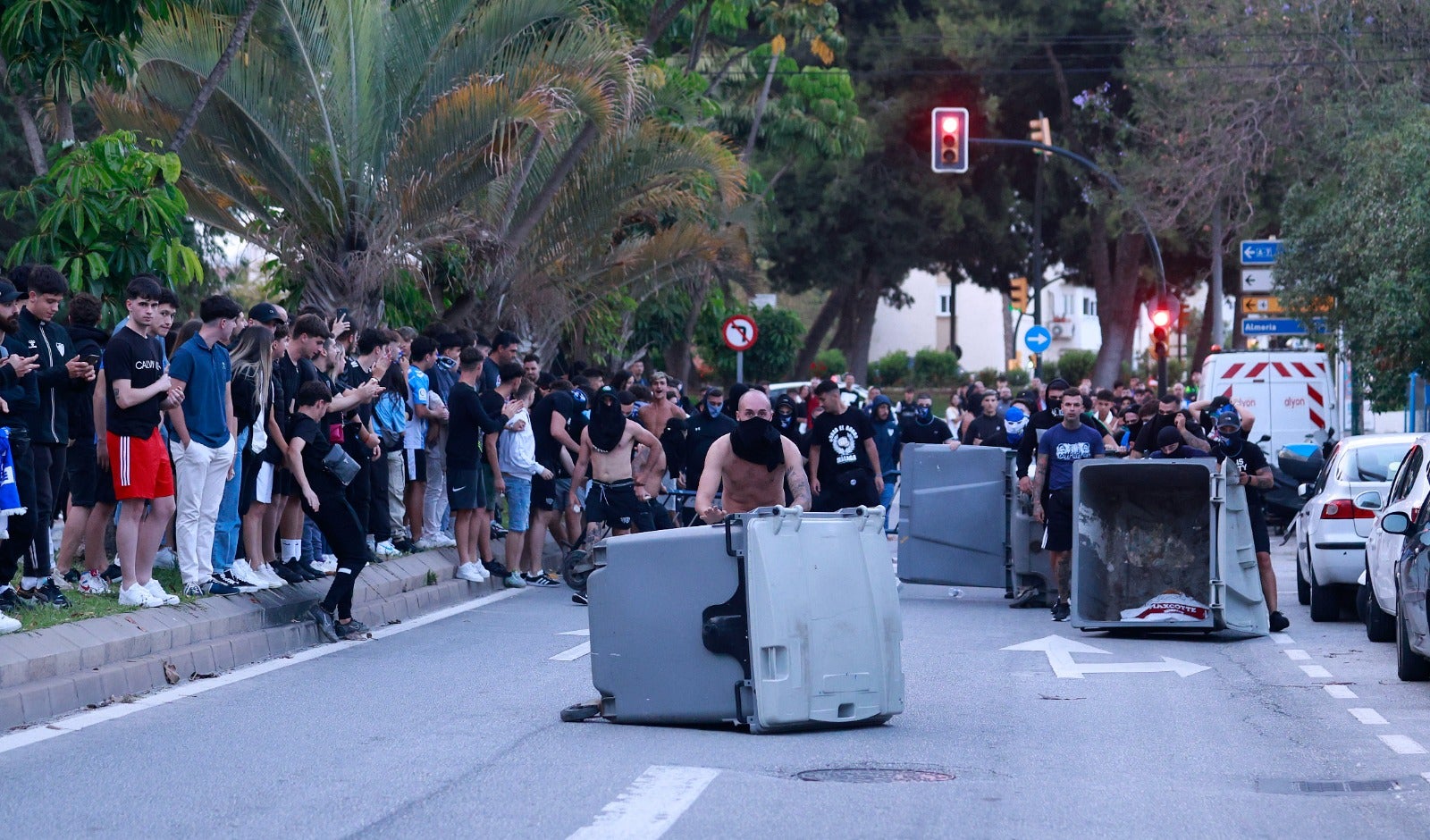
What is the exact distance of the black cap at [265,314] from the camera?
1227 centimetres

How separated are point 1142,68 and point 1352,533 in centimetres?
2761

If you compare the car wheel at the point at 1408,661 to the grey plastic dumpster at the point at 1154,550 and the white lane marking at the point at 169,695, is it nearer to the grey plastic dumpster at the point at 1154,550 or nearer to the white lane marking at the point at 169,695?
the grey plastic dumpster at the point at 1154,550

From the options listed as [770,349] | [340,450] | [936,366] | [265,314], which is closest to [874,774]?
[340,450]

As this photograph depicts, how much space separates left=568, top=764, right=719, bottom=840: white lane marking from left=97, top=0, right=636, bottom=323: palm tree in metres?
11.5

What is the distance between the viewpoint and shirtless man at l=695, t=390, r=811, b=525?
409 inches

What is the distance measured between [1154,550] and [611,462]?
4.59 meters

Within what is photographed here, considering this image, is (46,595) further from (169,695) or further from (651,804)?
(651,804)

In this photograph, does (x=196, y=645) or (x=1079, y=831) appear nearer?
(x=1079, y=831)

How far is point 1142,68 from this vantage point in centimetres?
4006

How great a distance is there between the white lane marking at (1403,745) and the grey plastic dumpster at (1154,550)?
436 cm

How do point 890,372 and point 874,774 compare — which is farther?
point 890,372

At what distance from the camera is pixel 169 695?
9.55 meters

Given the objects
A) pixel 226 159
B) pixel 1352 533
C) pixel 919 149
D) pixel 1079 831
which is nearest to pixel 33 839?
pixel 1079 831

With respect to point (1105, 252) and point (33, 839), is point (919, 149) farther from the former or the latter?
point (33, 839)
